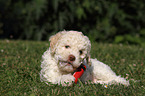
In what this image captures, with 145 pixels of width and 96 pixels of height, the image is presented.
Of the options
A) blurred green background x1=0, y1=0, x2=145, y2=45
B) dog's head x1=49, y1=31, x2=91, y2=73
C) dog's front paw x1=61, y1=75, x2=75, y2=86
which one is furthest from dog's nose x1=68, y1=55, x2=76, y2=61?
blurred green background x1=0, y1=0, x2=145, y2=45

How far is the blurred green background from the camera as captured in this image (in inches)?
449

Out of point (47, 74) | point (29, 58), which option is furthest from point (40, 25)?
point (47, 74)

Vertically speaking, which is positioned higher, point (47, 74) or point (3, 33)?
point (47, 74)

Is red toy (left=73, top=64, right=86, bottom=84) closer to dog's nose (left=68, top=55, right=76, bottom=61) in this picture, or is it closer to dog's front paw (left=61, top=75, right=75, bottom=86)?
dog's front paw (left=61, top=75, right=75, bottom=86)

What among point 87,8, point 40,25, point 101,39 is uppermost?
point 87,8

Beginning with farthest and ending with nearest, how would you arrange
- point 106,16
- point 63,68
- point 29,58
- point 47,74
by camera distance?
point 106,16, point 29,58, point 47,74, point 63,68

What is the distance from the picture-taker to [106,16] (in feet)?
41.0

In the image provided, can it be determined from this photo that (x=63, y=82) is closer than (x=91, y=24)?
Yes

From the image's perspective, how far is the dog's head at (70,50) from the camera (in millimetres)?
3572

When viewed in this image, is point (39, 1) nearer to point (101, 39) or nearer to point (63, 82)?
point (101, 39)

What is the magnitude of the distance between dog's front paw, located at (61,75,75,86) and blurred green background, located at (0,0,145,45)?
7.28 metres

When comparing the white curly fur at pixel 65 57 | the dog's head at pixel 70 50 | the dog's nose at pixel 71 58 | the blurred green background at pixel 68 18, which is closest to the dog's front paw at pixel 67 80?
the white curly fur at pixel 65 57

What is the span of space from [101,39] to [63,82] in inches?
364

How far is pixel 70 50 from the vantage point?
362 cm
